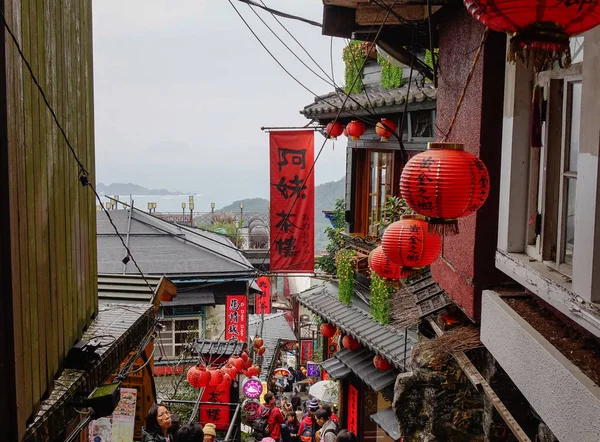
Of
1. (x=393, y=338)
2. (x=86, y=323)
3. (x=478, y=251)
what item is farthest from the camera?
(x=393, y=338)

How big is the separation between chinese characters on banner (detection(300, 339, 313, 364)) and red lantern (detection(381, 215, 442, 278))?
2924 cm

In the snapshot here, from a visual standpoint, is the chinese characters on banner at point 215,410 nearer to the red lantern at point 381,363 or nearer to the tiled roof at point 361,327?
the tiled roof at point 361,327

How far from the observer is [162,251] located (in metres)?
24.0

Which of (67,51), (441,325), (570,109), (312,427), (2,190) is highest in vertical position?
(67,51)

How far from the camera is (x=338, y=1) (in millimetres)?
9297

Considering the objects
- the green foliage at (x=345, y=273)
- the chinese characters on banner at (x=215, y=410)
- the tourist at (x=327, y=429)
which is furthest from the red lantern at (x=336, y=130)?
the chinese characters on banner at (x=215, y=410)

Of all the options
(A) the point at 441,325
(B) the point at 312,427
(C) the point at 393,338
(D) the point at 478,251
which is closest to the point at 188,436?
(A) the point at 441,325

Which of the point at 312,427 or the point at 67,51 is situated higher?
the point at 67,51

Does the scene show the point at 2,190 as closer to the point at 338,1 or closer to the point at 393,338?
the point at 338,1

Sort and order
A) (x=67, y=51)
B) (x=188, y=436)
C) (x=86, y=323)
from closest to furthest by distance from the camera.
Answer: (x=67, y=51) < (x=86, y=323) < (x=188, y=436)

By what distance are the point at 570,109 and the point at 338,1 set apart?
197 inches

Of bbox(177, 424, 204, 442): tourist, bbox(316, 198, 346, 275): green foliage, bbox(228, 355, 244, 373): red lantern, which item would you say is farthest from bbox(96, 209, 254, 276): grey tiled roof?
bbox(177, 424, 204, 442): tourist

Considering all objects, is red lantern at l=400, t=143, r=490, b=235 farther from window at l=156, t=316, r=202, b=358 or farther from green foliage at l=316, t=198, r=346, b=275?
window at l=156, t=316, r=202, b=358

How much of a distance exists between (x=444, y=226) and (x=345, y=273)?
1070 cm
